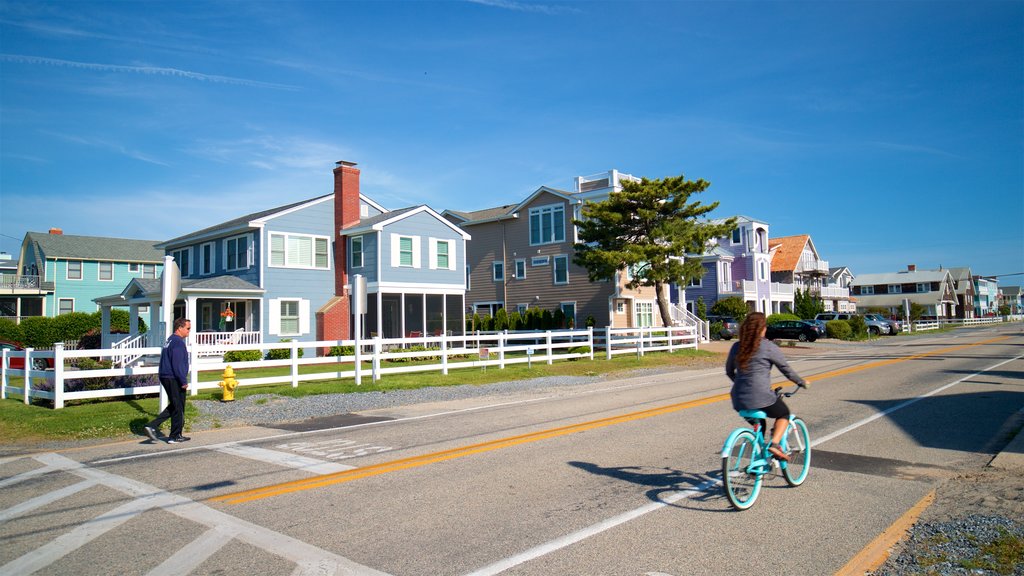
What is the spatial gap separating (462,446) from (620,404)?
5462 millimetres

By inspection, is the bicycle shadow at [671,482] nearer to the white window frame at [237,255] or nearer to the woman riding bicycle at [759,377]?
the woman riding bicycle at [759,377]

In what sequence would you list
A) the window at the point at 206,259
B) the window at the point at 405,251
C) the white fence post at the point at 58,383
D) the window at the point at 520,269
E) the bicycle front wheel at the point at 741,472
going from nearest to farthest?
the bicycle front wheel at the point at 741,472
the white fence post at the point at 58,383
the window at the point at 405,251
the window at the point at 206,259
the window at the point at 520,269

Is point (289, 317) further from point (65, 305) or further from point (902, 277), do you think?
point (902, 277)

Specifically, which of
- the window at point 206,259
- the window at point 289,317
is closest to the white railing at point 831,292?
the window at point 289,317

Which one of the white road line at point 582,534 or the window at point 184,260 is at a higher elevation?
the window at point 184,260

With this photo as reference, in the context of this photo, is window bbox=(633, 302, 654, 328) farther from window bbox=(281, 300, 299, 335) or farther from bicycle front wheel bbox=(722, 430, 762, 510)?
bicycle front wheel bbox=(722, 430, 762, 510)

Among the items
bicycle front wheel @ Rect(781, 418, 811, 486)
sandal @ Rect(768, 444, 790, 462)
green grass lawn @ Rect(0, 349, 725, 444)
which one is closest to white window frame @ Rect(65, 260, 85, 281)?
green grass lawn @ Rect(0, 349, 725, 444)

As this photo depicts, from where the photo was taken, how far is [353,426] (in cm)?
1245

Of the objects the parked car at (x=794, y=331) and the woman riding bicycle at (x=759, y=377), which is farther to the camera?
the parked car at (x=794, y=331)

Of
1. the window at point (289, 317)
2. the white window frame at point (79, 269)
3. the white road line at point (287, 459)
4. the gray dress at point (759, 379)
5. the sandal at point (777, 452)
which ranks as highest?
the white window frame at point (79, 269)

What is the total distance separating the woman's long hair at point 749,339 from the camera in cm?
679

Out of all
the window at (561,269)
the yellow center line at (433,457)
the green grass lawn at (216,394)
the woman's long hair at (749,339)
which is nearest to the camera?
the woman's long hair at (749,339)

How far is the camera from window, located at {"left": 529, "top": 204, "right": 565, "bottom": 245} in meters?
41.2

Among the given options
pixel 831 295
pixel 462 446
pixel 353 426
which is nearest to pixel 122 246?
pixel 353 426
